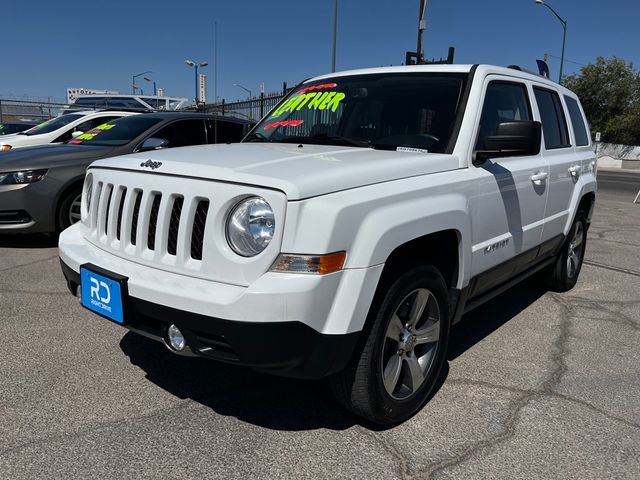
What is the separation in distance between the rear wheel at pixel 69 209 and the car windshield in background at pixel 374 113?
292 cm

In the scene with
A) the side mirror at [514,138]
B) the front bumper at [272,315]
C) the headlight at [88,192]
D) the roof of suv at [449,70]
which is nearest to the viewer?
the front bumper at [272,315]

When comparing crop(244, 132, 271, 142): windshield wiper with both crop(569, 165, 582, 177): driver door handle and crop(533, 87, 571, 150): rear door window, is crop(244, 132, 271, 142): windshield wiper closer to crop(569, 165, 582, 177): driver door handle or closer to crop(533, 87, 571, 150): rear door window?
crop(533, 87, 571, 150): rear door window

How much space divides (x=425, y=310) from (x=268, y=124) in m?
1.93

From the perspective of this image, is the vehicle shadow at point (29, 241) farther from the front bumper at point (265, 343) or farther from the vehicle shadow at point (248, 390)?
the front bumper at point (265, 343)

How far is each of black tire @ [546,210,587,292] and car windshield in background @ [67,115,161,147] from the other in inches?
194

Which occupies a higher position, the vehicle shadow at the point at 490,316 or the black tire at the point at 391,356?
the black tire at the point at 391,356

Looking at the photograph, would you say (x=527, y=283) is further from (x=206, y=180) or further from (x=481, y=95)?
(x=206, y=180)

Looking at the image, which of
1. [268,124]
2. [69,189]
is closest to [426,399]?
[268,124]

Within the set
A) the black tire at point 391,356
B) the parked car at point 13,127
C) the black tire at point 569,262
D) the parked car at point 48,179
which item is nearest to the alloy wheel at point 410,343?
the black tire at point 391,356

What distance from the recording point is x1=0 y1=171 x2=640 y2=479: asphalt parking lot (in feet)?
7.70

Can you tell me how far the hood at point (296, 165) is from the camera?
2.17 m

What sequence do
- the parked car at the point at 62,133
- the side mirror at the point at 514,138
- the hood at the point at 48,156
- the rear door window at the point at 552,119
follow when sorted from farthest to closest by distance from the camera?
the parked car at the point at 62,133 < the hood at the point at 48,156 < the rear door window at the point at 552,119 < the side mirror at the point at 514,138

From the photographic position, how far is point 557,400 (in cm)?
301

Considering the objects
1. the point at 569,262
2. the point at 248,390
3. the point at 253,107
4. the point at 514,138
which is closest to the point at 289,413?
the point at 248,390
